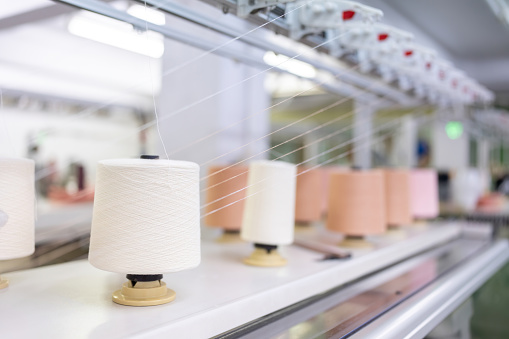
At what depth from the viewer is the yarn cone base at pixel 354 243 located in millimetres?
1330

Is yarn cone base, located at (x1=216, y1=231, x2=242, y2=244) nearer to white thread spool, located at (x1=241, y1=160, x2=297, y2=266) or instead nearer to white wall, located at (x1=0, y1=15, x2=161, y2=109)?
white thread spool, located at (x1=241, y1=160, x2=297, y2=266)

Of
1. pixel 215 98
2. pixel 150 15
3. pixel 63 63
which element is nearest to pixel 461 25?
pixel 215 98

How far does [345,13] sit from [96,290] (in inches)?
31.7

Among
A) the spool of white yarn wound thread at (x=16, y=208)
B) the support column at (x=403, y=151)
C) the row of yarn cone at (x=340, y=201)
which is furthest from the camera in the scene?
the support column at (x=403, y=151)

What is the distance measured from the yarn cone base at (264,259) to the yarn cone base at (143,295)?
0.32 meters

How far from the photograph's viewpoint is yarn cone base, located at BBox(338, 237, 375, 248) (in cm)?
133

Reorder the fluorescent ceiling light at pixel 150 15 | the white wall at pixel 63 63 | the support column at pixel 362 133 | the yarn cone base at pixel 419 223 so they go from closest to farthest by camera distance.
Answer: the fluorescent ceiling light at pixel 150 15
the yarn cone base at pixel 419 223
the support column at pixel 362 133
the white wall at pixel 63 63

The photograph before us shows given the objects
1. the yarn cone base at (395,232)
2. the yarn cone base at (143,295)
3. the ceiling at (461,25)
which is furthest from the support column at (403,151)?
the yarn cone base at (143,295)

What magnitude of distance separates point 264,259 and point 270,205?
5.1 inches

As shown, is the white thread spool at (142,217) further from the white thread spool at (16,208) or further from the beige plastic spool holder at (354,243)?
the beige plastic spool holder at (354,243)

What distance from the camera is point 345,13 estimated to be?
105 centimetres

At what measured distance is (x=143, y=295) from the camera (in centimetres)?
74

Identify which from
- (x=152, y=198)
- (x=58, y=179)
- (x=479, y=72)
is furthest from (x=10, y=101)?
(x=479, y=72)

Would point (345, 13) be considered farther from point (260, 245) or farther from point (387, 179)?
point (387, 179)
